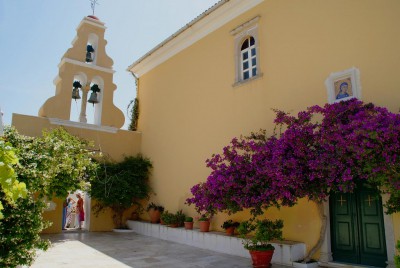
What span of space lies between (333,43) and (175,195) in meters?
7.01

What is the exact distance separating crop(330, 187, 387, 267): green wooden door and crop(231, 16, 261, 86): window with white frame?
415 centimetres

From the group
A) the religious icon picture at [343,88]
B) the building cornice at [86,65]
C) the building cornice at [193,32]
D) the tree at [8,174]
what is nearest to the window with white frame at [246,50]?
the building cornice at [193,32]

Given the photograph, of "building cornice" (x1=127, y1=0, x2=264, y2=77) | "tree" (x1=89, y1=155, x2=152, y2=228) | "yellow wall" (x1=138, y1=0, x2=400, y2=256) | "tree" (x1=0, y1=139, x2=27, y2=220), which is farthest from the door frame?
"tree" (x1=89, y1=155, x2=152, y2=228)

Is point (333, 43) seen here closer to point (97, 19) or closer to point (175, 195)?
point (175, 195)

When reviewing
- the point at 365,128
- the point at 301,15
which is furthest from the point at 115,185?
the point at 365,128

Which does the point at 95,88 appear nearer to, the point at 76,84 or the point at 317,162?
the point at 76,84

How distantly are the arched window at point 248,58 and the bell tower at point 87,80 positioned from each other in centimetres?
631

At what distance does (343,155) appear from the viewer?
548 centimetres

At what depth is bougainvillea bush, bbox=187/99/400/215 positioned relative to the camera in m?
5.10

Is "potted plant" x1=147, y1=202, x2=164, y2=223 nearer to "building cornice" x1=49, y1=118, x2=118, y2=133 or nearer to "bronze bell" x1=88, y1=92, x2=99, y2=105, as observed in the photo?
"building cornice" x1=49, y1=118, x2=118, y2=133

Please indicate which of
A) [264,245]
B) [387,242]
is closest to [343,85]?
[387,242]

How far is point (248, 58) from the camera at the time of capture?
9664 millimetres

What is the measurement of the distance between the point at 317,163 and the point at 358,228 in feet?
6.45

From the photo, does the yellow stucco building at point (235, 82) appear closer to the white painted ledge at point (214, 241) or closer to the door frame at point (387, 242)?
the door frame at point (387, 242)
